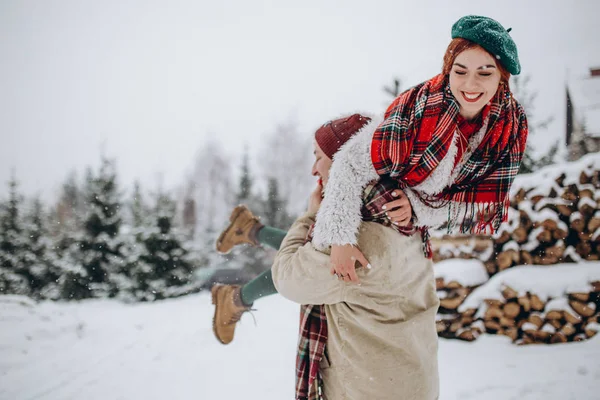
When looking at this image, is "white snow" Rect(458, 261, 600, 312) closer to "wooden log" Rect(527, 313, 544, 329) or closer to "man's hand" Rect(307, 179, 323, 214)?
"wooden log" Rect(527, 313, 544, 329)

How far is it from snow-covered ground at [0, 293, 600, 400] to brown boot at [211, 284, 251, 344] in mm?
523

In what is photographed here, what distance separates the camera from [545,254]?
2.90 meters

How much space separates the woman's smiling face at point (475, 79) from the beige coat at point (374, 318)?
1.44 ft

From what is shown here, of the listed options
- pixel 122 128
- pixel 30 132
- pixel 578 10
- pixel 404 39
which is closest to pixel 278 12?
pixel 122 128

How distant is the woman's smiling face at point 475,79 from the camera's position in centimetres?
94

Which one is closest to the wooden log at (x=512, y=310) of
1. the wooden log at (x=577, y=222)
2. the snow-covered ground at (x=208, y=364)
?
the snow-covered ground at (x=208, y=364)

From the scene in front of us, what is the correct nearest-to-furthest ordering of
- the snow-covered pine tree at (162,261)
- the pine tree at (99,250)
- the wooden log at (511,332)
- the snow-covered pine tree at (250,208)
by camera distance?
the wooden log at (511,332) < the snow-covered pine tree at (162,261) < the pine tree at (99,250) < the snow-covered pine tree at (250,208)

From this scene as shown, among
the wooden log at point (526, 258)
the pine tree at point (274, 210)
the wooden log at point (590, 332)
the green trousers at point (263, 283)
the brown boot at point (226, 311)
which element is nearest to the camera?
the green trousers at point (263, 283)

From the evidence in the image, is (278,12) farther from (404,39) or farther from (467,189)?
(467,189)

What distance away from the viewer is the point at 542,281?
8.98 feet

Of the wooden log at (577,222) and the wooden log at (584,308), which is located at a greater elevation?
the wooden log at (577,222)

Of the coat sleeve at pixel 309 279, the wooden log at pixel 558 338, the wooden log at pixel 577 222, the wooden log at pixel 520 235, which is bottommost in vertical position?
the wooden log at pixel 558 338

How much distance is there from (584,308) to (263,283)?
2618mm

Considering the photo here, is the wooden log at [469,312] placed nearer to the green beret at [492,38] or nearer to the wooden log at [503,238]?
the wooden log at [503,238]
